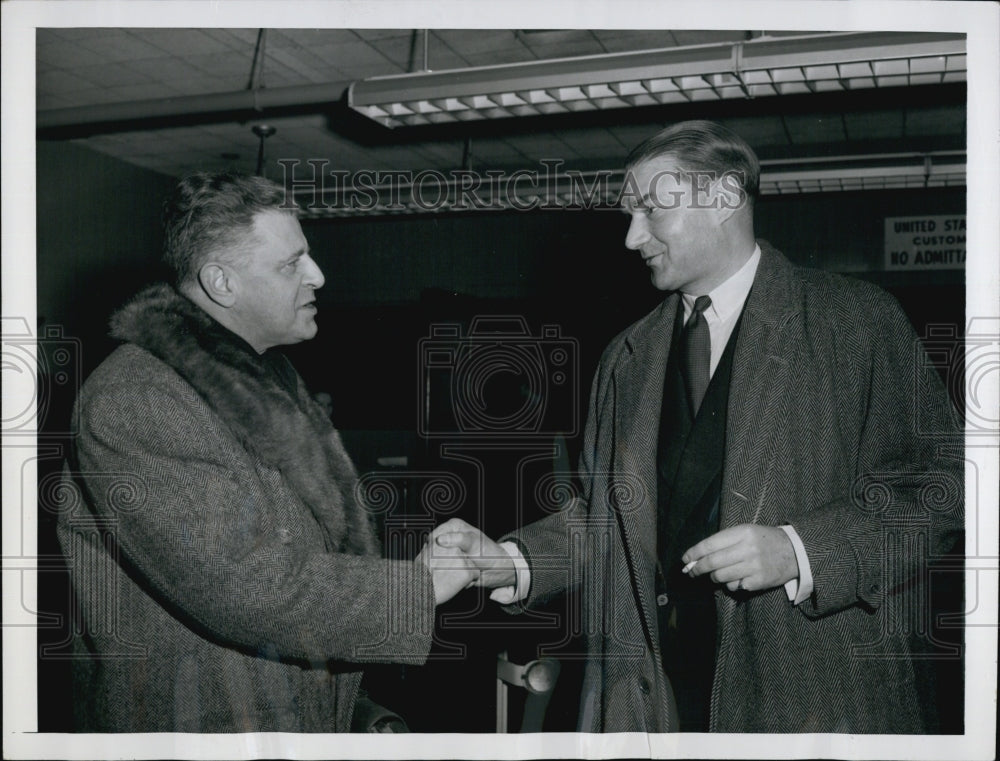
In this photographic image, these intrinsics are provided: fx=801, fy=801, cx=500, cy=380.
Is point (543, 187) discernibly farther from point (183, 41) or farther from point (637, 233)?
point (183, 41)

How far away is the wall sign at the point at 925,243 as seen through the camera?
1.81 meters

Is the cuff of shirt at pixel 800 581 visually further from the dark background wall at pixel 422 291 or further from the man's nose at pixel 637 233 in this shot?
the man's nose at pixel 637 233

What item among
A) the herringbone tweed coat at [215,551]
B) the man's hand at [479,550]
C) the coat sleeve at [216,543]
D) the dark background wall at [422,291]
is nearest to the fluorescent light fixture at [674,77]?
the dark background wall at [422,291]

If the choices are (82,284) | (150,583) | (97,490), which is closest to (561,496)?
(150,583)

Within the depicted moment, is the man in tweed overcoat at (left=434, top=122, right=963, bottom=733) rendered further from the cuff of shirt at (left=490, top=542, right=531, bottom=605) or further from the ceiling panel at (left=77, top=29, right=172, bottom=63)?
the ceiling panel at (left=77, top=29, right=172, bottom=63)

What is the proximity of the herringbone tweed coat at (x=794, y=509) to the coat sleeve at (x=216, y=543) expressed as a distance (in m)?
0.45

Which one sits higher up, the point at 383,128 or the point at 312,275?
the point at 383,128

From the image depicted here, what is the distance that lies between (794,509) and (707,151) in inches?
33.2

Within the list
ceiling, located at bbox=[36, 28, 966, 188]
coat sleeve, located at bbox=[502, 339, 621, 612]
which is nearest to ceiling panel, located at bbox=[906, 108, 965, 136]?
ceiling, located at bbox=[36, 28, 966, 188]

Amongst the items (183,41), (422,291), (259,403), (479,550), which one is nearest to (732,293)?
(422,291)

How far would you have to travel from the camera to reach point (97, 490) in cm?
182

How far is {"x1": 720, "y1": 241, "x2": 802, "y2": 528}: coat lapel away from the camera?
1765 mm

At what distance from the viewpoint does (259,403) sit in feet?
5.88

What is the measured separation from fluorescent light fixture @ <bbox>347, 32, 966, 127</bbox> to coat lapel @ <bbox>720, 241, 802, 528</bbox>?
44 cm
